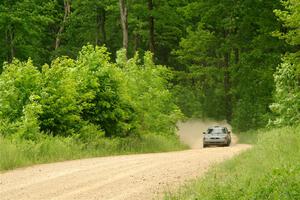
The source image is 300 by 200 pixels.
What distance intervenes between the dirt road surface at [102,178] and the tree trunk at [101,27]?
1546 inches

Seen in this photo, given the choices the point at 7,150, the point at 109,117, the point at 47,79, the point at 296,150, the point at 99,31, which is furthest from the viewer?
the point at 99,31

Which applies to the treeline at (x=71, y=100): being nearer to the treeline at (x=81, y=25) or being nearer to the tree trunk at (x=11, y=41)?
the treeline at (x=81, y=25)

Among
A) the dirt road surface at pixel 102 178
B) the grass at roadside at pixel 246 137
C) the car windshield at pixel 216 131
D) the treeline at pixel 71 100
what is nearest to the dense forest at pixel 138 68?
the treeline at pixel 71 100

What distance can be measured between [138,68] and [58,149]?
1579 cm

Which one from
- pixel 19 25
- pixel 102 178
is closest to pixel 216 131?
pixel 19 25

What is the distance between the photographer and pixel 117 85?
25.9m

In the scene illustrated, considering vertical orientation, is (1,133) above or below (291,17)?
below

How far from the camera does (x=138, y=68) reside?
35.4 m

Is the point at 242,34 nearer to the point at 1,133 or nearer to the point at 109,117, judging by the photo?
the point at 109,117

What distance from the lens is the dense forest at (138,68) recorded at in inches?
888

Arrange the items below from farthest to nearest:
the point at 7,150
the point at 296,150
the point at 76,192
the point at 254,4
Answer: the point at 254,4
the point at 7,150
the point at 296,150
the point at 76,192

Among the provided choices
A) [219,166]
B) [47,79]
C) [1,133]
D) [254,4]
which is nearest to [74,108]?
[47,79]

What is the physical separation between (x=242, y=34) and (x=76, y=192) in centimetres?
3504

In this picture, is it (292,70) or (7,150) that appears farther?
(292,70)
